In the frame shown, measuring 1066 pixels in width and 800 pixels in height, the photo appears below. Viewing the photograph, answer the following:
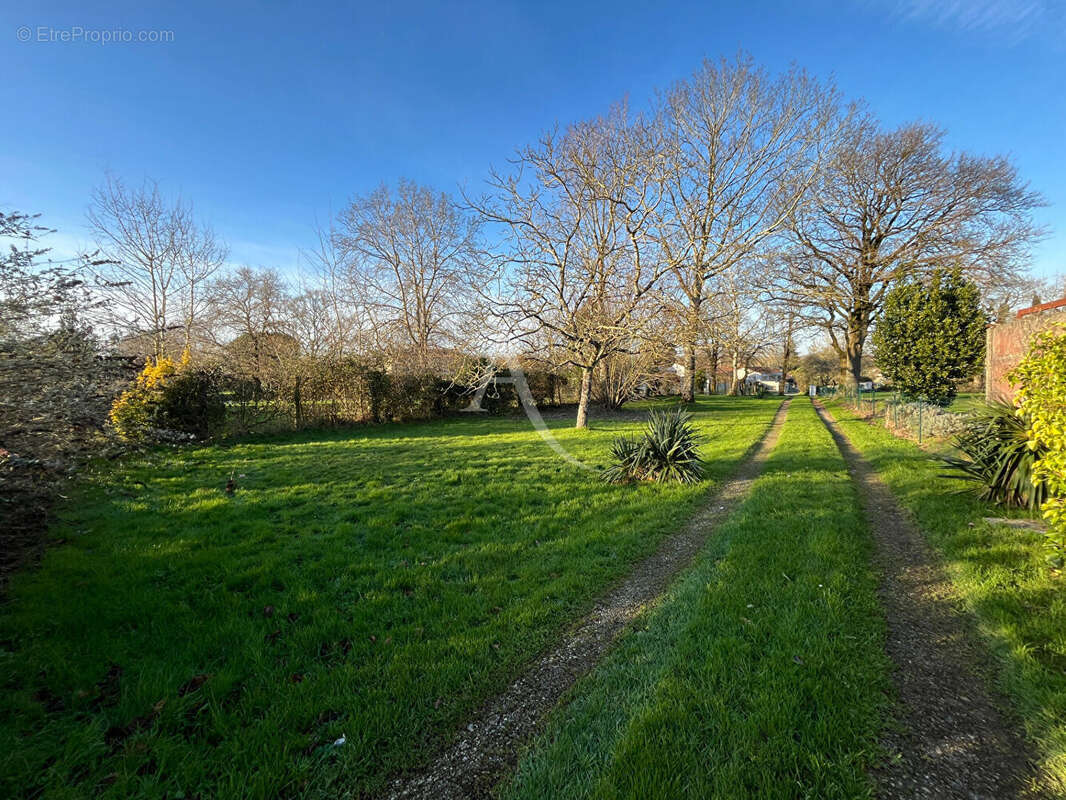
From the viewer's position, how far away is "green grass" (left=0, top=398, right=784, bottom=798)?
205cm

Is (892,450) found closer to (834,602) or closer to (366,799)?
(834,602)

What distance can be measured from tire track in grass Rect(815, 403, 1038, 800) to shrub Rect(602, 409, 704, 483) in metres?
3.42

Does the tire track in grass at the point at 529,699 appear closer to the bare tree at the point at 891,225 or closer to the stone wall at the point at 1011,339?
the stone wall at the point at 1011,339

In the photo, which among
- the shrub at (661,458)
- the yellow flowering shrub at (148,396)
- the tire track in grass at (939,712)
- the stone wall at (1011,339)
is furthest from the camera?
the yellow flowering shrub at (148,396)

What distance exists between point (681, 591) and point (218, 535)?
5027 millimetres

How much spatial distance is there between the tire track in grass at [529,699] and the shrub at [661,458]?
2.66 m

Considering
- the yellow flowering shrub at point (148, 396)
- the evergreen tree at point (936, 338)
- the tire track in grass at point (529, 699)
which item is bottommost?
the tire track in grass at point (529, 699)

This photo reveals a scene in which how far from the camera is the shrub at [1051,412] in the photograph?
3.31 m

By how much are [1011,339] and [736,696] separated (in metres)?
10.7

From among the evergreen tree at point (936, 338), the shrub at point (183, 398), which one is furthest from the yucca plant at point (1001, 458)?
the shrub at point (183, 398)

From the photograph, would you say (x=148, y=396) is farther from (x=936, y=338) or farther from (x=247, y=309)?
(x=936, y=338)

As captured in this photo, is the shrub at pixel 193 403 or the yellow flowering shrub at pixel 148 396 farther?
the shrub at pixel 193 403

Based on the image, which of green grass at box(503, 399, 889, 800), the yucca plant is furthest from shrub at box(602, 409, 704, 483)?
the yucca plant

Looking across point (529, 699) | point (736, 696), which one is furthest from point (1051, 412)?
point (529, 699)
